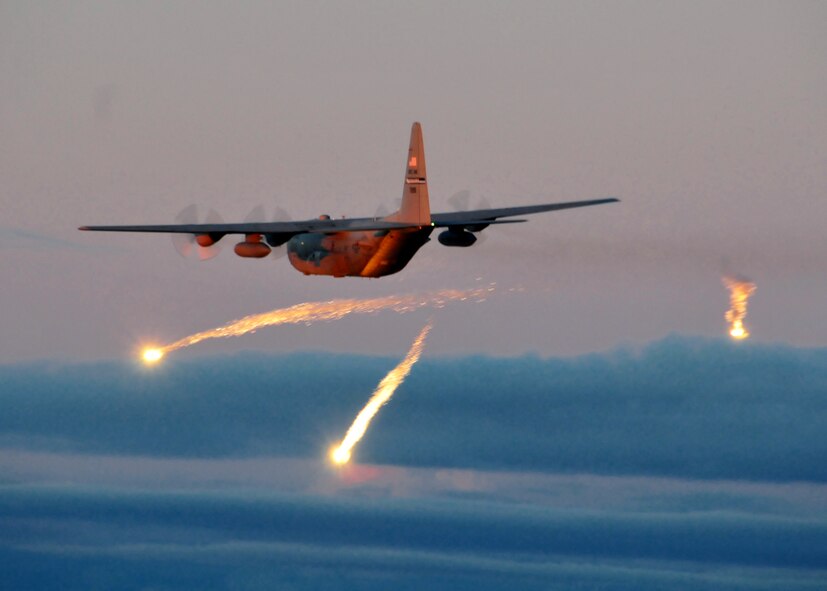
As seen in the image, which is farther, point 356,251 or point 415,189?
point 356,251

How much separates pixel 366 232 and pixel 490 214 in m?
7.98

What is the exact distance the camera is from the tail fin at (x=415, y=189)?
388ft

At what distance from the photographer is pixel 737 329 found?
12269 cm

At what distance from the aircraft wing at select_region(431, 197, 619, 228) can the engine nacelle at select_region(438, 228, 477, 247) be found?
80 cm

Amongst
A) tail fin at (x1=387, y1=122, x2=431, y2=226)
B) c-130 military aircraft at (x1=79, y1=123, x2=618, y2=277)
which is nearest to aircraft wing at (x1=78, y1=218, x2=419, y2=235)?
c-130 military aircraft at (x1=79, y1=123, x2=618, y2=277)

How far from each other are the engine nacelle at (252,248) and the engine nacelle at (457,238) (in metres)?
10.2

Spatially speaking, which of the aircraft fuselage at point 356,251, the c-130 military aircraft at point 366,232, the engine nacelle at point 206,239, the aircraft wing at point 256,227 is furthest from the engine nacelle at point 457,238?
the engine nacelle at point 206,239

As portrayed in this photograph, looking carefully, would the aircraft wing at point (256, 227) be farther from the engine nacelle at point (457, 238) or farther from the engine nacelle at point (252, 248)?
the engine nacelle at point (457, 238)

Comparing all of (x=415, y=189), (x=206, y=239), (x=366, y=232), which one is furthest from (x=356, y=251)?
(x=206, y=239)

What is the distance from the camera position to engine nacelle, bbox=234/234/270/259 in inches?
4865

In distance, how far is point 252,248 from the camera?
124m

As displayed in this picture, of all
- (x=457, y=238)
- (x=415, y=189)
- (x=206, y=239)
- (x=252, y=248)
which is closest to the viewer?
(x=415, y=189)

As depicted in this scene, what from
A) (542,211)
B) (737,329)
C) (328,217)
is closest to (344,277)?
(328,217)

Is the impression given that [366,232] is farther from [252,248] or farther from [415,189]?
[252,248]
